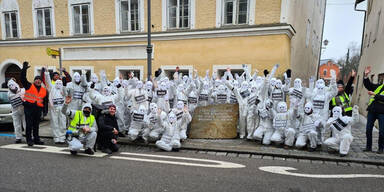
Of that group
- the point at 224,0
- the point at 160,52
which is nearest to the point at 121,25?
the point at 160,52

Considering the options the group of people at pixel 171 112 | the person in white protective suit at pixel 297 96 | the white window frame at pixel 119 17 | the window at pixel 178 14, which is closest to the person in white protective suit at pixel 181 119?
the group of people at pixel 171 112

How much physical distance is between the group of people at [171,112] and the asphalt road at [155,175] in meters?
0.72

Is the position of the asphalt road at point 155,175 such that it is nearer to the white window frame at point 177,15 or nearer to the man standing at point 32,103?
the man standing at point 32,103

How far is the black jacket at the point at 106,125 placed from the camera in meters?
5.61

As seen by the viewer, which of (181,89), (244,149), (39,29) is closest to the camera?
(244,149)

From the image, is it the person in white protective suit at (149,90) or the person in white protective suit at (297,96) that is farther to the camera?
the person in white protective suit at (149,90)

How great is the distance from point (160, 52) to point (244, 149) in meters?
8.28

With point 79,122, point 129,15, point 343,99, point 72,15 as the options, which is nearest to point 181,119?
point 79,122

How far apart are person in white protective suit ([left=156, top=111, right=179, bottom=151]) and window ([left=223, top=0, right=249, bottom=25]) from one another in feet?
23.6

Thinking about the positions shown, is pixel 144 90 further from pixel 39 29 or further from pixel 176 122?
pixel 39 29

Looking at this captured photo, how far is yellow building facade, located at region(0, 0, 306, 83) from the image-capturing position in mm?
10703

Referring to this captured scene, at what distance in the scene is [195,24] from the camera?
1164 cm

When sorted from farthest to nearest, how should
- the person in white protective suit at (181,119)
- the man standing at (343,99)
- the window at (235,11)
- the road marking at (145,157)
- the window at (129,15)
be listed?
the window at (129,15)
the window at (235,11)
the man standing at (343,99)
the person in white protective suit at (181,119)
the road marking at (145,157)

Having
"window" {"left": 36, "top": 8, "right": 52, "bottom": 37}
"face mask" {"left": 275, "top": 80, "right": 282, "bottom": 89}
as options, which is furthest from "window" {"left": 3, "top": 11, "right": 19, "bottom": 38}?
"face mask" {"left": 275, "top": 80, "right": 282, "bottom": 89}
